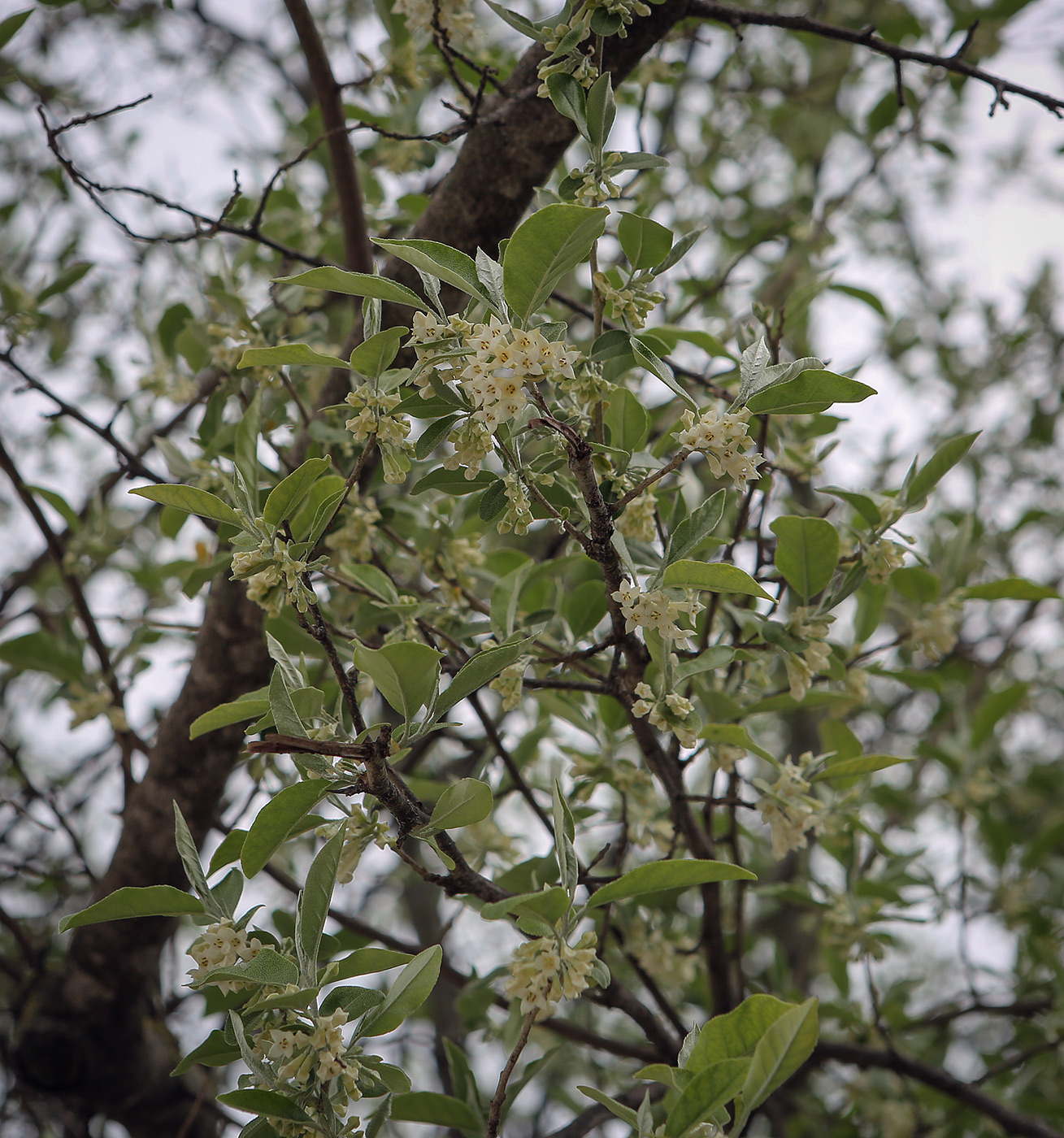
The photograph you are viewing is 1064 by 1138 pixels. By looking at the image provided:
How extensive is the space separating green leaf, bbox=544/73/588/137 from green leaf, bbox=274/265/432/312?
0.36m

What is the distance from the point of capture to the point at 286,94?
431cm

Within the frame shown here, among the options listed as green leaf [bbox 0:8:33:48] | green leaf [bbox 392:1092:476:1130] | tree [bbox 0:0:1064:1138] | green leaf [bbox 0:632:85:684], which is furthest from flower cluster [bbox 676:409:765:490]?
green leaf [bbox 0:8:33:48]

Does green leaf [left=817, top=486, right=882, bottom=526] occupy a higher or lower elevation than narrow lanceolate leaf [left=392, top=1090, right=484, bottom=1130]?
higher

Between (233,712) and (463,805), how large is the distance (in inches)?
13.5

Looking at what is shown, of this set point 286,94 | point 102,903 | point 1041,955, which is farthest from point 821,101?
point 102,903

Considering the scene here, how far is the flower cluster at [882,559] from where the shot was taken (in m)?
1.38

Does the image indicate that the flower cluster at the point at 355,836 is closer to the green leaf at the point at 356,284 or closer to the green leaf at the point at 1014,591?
the green leaf at the point at 356,284

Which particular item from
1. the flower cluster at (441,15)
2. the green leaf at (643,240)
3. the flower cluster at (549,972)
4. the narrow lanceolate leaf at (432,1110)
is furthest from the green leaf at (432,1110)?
the flower cluster at (441,15)

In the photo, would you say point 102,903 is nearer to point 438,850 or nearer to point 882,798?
point 438,850

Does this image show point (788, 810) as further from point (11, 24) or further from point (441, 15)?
point (11, 24)

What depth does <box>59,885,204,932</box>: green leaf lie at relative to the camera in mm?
1045

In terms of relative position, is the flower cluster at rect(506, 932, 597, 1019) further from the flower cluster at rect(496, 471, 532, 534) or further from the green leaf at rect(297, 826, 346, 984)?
the flower cluster at rect(496, 471, 532, 534)

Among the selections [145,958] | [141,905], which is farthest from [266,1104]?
[145,958]

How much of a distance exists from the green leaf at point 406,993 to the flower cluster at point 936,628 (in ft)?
3.80
